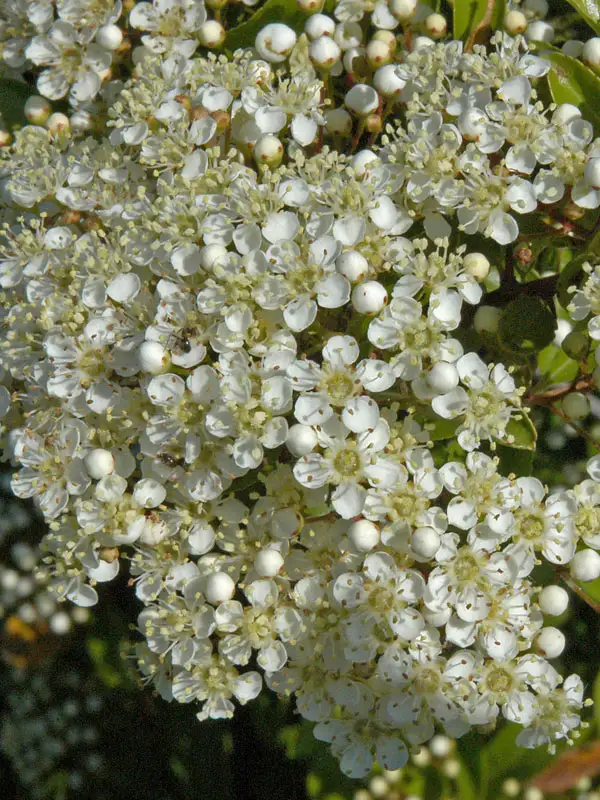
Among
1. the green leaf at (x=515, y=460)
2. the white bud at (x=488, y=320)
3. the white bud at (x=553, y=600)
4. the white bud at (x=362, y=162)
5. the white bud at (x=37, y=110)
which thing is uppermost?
the white bud at (x=362, y=162)

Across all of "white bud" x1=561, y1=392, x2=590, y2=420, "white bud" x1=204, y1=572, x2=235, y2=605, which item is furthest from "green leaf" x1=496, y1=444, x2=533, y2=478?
"white bud" x1=204, y1=572, x2=235, y2=605

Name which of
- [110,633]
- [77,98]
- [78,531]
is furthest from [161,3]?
[110,633]

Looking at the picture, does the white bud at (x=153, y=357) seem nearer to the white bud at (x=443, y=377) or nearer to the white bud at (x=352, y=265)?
the white bud at (x=352, y=265)

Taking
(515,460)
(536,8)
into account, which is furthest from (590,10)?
(515,460)

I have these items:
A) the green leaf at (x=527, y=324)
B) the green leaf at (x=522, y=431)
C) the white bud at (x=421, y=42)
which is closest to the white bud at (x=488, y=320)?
the green leaf at (x=527, y=324)

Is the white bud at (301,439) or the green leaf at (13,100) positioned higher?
the white bud at (301,439)

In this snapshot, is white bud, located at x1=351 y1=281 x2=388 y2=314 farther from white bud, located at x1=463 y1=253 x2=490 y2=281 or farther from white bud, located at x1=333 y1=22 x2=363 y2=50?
white bud, located at x1=333 y1=22 x2=363 y2=50
